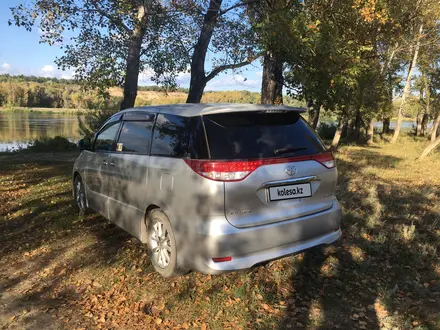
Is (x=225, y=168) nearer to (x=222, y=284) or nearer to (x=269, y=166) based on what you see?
(x=269, y=166)

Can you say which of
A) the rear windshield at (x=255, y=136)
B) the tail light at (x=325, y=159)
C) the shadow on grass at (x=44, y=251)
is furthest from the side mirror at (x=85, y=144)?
the tail light at (x=325, y=159)

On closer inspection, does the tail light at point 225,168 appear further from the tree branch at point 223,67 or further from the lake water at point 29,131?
the lake water at point 29,131

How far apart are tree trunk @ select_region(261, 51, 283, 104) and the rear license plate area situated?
616 centimetres

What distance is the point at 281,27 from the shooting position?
7.01 metres

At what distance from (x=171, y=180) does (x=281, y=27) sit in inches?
197

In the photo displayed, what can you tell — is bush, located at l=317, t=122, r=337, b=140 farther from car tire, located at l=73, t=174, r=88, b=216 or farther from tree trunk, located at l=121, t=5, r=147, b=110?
car tire, located at l=73, t=174, r=88, b=216

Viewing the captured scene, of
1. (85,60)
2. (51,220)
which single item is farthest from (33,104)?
(51,220)

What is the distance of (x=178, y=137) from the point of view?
11.3 feet

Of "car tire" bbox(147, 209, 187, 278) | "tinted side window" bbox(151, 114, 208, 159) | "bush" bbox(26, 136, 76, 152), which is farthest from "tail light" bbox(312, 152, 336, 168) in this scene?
"bush" bbox(26, 136, 76, 152)

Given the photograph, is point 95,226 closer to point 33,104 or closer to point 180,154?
point 180,154

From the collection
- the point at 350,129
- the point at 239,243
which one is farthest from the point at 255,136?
the point at 350,129

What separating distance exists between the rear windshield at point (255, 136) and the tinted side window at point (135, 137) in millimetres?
986

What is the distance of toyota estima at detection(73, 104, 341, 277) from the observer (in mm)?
3041

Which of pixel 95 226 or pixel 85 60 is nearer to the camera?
pixel 95 226
